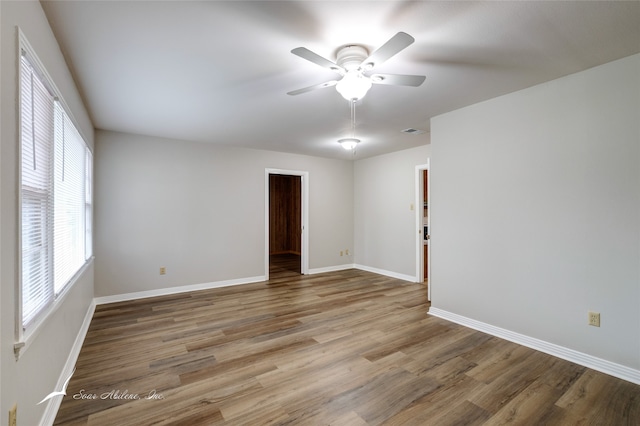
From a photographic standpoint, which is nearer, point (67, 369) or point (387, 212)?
point (67, 369)

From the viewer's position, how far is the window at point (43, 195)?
1.49 m

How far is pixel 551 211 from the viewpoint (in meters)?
2.65

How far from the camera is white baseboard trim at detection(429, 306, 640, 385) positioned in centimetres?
224

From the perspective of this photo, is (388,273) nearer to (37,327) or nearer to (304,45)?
(304,45)

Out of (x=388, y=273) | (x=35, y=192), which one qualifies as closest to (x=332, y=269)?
(x=388, y=273)

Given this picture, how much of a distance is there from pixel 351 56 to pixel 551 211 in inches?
90.0

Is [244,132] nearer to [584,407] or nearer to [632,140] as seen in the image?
[632,140]

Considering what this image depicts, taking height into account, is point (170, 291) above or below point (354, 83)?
below

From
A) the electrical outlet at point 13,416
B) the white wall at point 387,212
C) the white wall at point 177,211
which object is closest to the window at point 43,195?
the electrical outlet at point 13,416

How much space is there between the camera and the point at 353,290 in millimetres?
4766

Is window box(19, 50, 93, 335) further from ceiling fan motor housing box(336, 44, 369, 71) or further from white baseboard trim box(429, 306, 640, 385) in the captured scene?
white baseboard trim box(429, 306, 640, 385)

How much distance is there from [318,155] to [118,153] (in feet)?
11.2

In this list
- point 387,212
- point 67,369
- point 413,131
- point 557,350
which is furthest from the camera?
point 387,212

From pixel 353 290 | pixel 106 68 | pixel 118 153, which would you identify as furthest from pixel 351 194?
pixel 106 68
